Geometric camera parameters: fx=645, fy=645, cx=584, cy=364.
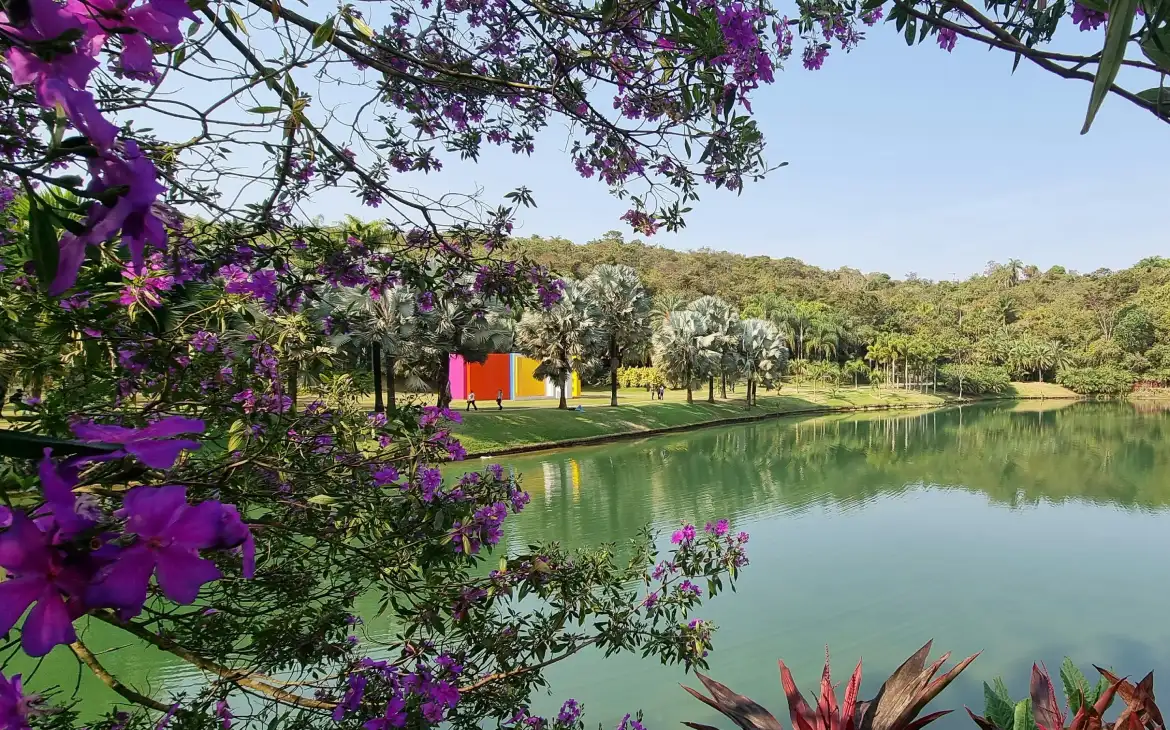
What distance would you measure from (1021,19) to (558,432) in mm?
16777

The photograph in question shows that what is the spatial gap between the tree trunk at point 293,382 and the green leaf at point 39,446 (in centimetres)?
143

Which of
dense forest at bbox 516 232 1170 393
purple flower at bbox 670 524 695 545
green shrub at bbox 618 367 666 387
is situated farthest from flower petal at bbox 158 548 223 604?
green shrub at bbox 618 367 666 387

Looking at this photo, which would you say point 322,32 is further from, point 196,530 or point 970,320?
point 970,320

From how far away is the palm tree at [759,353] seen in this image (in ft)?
86.9

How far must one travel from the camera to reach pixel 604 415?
68.5 feet

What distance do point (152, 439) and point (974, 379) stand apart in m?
44.4

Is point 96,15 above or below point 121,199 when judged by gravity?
above

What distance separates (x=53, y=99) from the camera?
468mm

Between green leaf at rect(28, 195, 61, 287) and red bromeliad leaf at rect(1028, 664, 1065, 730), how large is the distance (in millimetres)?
1952

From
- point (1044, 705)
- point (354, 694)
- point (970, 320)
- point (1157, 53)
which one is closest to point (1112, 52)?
point (1157, 53)

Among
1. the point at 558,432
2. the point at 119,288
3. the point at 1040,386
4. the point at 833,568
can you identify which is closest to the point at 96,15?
the point at 119,288

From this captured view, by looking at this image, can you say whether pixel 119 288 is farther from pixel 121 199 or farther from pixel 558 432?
pixel 558 432

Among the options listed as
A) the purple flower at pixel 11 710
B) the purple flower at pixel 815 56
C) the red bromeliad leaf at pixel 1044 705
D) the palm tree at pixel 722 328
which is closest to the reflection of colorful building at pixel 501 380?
the palm tree at pixel 722 328

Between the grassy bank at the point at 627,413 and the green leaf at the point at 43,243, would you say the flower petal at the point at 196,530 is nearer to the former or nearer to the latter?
the green leaf at the point at 43,243
